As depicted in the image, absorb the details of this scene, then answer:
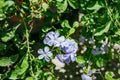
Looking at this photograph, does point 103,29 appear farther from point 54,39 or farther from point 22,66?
point 22,66

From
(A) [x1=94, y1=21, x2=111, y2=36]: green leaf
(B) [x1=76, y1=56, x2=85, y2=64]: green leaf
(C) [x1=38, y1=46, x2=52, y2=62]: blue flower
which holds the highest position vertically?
(A) [x1=94, y1=21, x2=111, y2=36]: green leaf

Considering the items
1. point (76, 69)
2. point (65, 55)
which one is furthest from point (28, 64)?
point (76, 69)

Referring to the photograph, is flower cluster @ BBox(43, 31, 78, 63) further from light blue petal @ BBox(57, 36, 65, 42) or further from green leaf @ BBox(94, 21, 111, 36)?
green leaf @ BBox(94, 21, 111, 36)

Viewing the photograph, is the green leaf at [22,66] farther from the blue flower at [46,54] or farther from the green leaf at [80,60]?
the green leaf at [80,60]

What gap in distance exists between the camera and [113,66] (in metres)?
2.76

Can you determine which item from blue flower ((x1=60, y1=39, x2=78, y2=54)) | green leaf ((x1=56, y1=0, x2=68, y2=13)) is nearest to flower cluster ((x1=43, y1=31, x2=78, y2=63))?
blue flower ((x1=60, y1=39, x2=78, y2=54))

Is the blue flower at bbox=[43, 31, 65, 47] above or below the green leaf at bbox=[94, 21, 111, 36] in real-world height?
below

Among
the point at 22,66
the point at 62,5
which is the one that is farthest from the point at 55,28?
the point at 22,66

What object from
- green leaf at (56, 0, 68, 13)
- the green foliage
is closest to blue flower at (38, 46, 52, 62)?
the green foliage

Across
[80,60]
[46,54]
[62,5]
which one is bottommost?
[80,60]

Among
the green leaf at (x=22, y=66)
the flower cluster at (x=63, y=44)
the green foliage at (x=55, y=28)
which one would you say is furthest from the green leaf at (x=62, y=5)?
the green leaf at (x=22, y=66)

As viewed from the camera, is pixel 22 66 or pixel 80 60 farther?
pixel 80 60

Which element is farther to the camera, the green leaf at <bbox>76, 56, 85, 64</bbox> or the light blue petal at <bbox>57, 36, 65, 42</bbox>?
the green leaf at <bbox>76, 56, 85, 64</bbox>

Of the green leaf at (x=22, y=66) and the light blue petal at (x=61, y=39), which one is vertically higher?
the light blue petal at (x=61, y=39)
